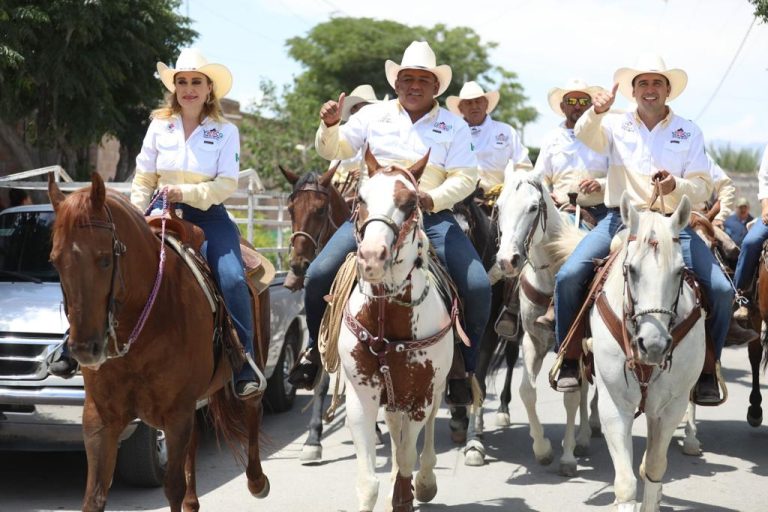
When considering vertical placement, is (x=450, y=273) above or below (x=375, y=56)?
below

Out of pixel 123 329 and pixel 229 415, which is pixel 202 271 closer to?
pixel 123 329

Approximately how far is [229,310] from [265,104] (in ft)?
85.0

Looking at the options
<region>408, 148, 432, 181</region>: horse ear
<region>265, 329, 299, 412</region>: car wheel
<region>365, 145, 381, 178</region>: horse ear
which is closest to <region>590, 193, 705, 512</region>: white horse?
<region>408, 148, 432, 181</region>: horse ear

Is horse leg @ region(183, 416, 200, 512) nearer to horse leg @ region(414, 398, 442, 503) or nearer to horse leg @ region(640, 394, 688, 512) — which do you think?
horse leg @ region(414, 398, 442, 503)

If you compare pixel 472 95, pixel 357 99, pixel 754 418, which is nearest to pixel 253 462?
pixel 754 418

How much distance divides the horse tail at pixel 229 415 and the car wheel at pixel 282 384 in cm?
326

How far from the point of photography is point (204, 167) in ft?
20.5

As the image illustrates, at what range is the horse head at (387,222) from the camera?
491 centimetres

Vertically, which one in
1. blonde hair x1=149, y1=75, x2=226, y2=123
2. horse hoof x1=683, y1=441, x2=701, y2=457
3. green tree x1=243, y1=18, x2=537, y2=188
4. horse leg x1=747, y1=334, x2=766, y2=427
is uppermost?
green tree x1=243, y1=18, x2=537, y2=188

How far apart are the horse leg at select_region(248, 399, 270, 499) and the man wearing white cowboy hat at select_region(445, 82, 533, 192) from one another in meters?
4.38

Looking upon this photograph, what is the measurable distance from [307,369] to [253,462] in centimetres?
78

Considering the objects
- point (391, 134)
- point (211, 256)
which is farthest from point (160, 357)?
point (391, 134)

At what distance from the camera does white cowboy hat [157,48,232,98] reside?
6.41 m

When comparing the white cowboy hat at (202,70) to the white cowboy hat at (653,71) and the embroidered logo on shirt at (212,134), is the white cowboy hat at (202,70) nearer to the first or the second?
the embroidered logo on shirt at (212,134)
